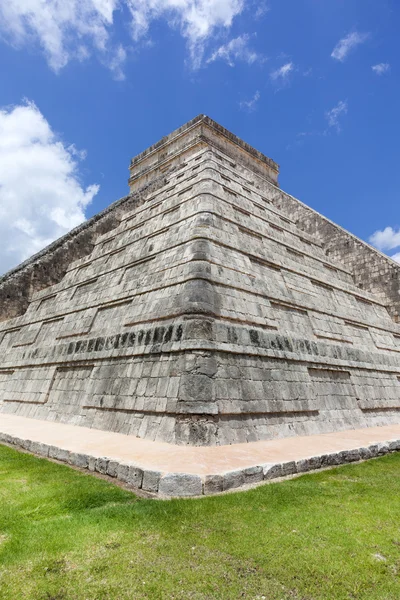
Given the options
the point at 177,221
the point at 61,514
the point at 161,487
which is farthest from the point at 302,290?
the point at 61,514

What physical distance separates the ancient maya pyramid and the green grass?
7.32ft

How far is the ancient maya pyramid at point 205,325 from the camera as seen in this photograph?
6.68 meters

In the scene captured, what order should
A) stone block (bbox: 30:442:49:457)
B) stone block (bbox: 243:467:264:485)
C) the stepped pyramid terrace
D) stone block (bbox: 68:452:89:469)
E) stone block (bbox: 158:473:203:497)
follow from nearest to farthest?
1. stone block (bbox: 158:473:203:497)
2. stone block (bbox: 243:467:264:485)
3. stone block (bbox: 68:452:89:469)
4. stone block (bbox: 30:442:49:457)
5. the stepped pyramid terrace

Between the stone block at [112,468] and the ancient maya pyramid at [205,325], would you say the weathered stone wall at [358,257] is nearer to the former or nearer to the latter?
the ancient maya pyramid at [205,325]

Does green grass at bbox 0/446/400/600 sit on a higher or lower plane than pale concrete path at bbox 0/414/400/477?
lower

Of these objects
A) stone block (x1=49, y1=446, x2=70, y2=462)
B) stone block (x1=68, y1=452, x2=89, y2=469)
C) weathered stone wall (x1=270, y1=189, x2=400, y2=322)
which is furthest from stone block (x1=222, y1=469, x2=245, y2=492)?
weathered stone wall (x1=270, y1=189, x2=400, y2=322)

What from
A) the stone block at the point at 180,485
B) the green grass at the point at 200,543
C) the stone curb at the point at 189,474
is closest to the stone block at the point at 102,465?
the stone curb at the point at 189,474

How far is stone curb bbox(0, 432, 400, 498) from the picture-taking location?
3918 mm

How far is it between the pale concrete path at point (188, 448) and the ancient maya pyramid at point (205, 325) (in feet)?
1.10

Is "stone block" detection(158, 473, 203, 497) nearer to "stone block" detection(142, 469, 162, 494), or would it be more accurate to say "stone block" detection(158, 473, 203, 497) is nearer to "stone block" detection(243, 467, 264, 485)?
"stone block" detection(142, 469, 162, 494)

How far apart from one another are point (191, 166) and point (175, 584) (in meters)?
14.5

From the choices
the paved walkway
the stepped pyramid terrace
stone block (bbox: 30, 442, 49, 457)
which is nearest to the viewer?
Result: the paved walkway

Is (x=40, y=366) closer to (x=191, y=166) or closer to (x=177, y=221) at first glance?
(x=177, y=221)

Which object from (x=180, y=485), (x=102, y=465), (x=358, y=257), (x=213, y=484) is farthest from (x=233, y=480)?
(x=358, y=257)
